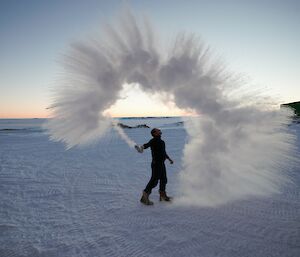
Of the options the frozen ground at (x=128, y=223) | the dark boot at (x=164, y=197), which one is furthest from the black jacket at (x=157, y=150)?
the frozen ground at (x=128, y=223)

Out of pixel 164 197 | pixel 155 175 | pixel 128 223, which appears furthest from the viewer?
pixel 164 197

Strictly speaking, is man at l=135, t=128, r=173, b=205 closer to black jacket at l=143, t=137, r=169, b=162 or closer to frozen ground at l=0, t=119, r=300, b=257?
black jacket at l=143, t=137, r=169, b=162

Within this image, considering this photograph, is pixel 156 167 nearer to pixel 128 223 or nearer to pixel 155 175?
pixel 155 175

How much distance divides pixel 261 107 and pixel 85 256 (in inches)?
194

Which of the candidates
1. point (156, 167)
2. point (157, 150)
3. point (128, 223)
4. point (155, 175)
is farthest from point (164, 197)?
point (128, 223)

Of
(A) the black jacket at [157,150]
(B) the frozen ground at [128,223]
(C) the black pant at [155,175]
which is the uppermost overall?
(A) the black jacket at [157,150]

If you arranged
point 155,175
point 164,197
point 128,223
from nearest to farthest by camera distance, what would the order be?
point 128,223 → point 155,175 → point 164,197

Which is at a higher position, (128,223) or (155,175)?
(155,175)

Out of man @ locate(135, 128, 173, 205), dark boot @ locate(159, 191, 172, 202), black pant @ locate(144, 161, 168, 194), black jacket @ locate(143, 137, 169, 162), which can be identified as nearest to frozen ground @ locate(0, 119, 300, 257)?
dark boot @ locate(159, 191, 172, 202)

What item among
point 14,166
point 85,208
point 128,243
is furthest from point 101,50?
point 14,166

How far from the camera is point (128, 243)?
396cm

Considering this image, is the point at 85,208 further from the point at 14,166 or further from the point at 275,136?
the point at 14,166

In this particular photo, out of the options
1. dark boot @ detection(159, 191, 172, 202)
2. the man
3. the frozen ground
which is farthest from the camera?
dark boot @ detection(159, 191, 172, 202)

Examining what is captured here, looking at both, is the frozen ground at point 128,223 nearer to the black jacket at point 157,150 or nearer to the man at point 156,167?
the man at point 156,167
